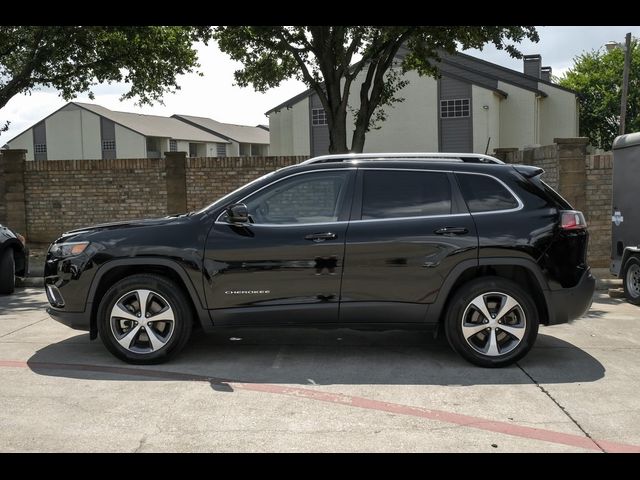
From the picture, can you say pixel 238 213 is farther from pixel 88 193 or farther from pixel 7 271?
pixel 88 193

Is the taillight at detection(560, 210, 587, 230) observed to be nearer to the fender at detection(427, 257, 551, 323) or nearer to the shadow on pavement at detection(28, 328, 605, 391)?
the fender at detection(427, 257, 551, 323)

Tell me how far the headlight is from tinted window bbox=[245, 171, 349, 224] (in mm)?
1469

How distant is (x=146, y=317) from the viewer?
19.2 feet

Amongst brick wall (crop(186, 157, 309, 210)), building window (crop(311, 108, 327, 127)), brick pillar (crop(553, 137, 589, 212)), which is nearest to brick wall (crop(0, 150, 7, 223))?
brick wall (crop(186, 157, 309, 210))

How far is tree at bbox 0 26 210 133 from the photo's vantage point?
15.4m

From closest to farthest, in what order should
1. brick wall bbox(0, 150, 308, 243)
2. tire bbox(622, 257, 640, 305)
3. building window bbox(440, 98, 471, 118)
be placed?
tire bbox(622, 257, 640, 305)
brick wall bbox(0, 150, 308, 243)
building window bbox(440, 98, 471, 118)

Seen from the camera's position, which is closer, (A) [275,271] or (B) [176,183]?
(A) [275,271]

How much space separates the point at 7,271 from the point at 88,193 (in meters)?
4.73

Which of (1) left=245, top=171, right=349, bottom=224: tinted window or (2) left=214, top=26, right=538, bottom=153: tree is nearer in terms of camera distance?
(1) left=245, top=171, right=349, bottom=224: tinted window

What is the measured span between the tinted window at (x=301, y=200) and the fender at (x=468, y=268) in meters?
1.10

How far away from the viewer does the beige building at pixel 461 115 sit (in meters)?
33.2

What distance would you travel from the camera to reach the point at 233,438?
167 inches

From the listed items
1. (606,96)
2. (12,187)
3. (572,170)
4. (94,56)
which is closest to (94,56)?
(94,56)

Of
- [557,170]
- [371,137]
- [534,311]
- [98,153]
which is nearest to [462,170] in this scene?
[534,311]
